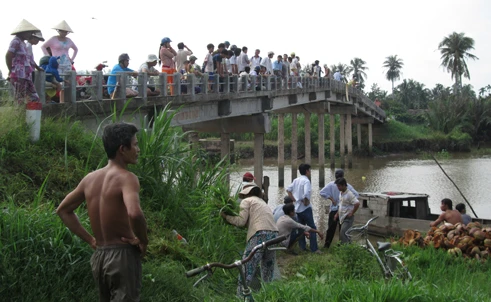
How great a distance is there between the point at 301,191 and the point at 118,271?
6744 millimetres

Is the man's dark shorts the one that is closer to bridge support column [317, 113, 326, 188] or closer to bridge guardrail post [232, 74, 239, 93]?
bridge guardrail post [232, 74, 239, 93]

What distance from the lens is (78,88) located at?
1069 cm

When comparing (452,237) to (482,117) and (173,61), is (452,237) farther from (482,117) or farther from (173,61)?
(482,117)

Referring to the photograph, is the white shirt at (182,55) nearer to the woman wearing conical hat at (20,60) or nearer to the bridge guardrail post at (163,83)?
the bridge guardrail post at (163,83)

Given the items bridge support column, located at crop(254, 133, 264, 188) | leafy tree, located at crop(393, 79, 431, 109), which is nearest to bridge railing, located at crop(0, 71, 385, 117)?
bridge support column, located at crop(254, 133, 264, 188)

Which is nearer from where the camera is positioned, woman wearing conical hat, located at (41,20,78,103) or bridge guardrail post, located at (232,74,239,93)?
woman wearing conical hat, located at (41,20,78,103)

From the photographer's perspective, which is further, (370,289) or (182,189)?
(182,189)

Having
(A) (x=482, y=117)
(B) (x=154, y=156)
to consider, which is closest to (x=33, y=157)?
(B) (x=154, y=156)

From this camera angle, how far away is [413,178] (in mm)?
29734

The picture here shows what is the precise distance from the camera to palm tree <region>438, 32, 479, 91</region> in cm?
6469

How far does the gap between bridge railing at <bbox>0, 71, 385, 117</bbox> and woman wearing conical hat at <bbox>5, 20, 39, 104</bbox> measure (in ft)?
0.63

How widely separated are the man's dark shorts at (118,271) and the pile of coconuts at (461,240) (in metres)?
6.08

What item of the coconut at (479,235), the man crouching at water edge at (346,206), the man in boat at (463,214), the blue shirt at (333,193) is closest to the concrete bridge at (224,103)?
the man crouching at water edge at (346,206)

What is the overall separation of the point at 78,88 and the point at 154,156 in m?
3.22
